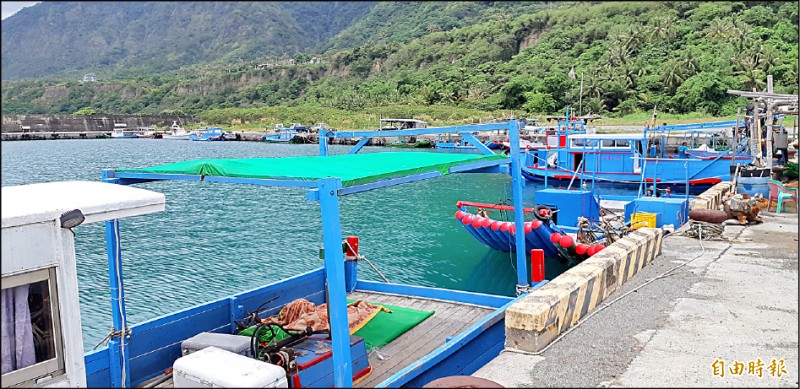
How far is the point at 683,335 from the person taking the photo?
258 inches

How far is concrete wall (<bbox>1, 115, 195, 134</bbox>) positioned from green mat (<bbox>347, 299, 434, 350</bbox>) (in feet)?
333

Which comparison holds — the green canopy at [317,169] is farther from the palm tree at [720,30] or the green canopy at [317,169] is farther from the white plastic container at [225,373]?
the palm tree at [720,30]

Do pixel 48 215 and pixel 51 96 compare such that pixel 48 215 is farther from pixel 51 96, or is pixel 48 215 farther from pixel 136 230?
pixel 51 96

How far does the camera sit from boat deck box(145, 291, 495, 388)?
6.87m

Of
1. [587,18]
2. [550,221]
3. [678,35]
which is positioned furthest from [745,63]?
[550,221]

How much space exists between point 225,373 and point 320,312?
3444 mm

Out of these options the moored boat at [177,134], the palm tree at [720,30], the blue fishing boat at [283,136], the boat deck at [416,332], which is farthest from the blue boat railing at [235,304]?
the moored boat at [177,134]

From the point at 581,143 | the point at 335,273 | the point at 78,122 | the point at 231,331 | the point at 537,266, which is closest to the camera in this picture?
the point at 335,273

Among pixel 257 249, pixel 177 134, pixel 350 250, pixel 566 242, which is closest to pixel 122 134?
pixel 177 134

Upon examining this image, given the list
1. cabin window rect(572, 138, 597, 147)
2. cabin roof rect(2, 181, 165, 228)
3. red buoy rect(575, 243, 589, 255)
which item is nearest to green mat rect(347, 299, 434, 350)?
cabin roof rect(2, 181, 165, 228)

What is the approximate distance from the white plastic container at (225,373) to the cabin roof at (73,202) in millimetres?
1103

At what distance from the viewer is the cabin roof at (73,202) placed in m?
3.59

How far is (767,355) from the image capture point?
600cm

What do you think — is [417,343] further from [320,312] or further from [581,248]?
[581,248]
